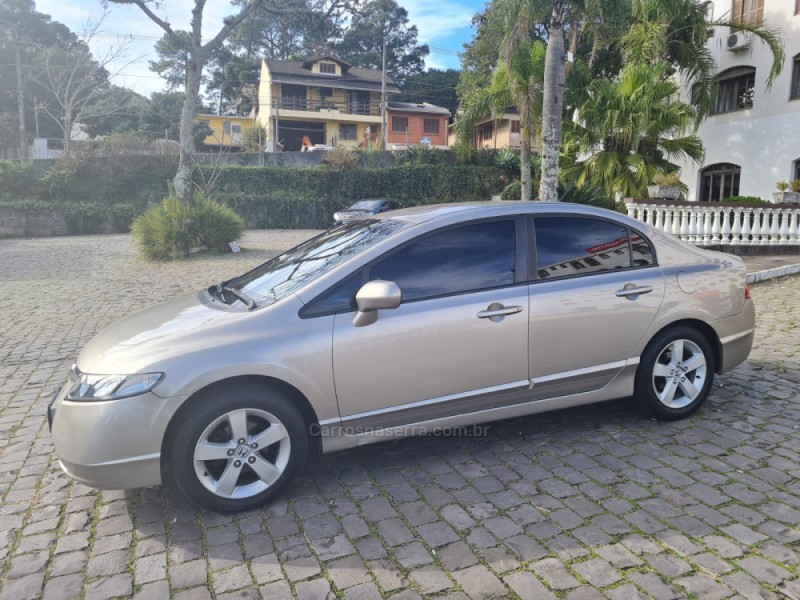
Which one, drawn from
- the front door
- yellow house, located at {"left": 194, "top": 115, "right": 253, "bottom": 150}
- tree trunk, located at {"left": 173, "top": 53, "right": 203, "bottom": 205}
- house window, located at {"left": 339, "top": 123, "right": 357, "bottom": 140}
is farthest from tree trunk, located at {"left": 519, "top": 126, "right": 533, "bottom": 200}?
house window, located at {"left": 339, "top": 123, "right": 357, "bottom": 140}

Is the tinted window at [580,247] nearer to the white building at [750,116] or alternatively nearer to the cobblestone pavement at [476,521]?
the cobblestone pavement at [476,521]

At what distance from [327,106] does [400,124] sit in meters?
6.24

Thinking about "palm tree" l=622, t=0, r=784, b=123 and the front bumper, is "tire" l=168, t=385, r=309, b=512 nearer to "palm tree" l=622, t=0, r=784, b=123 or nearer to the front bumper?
the front bumper

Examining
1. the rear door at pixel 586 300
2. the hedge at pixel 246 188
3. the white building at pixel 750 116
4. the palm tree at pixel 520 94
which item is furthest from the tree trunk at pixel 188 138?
the white building at pixel 750 116

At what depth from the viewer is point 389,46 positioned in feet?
202

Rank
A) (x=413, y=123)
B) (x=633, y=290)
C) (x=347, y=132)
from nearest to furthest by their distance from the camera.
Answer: (x=633, y=290) < (x=347, y=132) < (x=413, y=123)

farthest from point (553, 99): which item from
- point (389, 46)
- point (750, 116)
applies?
point (389, 46)

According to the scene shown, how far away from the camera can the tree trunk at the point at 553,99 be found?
1212cm

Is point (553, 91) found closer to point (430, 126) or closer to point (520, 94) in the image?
point (520, 94)

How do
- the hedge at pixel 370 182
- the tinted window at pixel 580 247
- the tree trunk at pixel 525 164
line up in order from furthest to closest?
1. the hedge at pixel 370 182
2. the tree trunk at pixel 525 164
3. the tinted window at pixel 580 247

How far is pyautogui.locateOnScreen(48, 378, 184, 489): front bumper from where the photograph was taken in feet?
9.64

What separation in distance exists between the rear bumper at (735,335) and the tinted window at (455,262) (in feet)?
5.40

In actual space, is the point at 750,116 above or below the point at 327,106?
below

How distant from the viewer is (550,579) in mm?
2582
